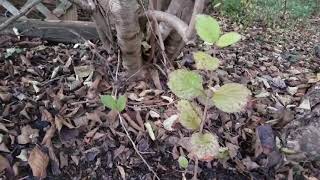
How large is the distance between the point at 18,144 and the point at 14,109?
16 centimetres

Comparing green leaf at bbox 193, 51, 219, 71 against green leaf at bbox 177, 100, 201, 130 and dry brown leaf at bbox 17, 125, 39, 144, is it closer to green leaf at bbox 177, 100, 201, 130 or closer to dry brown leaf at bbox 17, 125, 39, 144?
green leaf at bbox 177, 100, 201, 130

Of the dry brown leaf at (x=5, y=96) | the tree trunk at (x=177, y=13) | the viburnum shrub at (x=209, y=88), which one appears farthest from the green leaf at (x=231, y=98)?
the dry brown leaf at (x=5, y=96)

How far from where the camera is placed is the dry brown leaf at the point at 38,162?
1.25m

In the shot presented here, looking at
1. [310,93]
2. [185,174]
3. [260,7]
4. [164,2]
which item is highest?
[164,2]

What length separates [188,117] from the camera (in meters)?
0.99

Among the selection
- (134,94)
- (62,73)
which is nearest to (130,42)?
(134,94)

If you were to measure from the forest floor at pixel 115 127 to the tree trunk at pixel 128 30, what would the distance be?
0.10 meters

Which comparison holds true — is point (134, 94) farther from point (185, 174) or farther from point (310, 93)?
point (310, 93)

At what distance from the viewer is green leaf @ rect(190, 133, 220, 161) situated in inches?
36.2

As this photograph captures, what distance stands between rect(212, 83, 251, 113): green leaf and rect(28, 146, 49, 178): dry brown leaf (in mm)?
662

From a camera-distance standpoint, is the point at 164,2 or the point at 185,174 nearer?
the point at 185,174

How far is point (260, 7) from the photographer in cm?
519

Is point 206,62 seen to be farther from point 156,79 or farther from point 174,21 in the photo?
point 156,79

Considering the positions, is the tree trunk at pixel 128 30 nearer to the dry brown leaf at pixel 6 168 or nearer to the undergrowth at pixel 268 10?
the dry brown leaf at pixel 6 168
